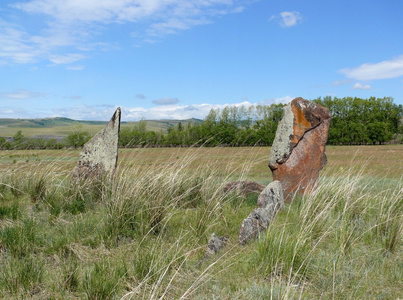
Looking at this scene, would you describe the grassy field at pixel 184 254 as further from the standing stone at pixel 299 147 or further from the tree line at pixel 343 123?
the tree line at pixel 343 123

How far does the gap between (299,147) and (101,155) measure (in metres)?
4.84

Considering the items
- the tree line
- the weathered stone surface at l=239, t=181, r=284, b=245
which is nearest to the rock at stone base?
the weathered stone surface at l=239, t=181, r=284, b=245

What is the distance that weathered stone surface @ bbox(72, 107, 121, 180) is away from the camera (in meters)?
8.56

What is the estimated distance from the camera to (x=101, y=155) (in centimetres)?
863

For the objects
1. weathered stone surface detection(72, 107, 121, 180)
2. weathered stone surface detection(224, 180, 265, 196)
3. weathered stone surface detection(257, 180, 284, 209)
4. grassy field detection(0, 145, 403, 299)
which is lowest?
grassy field detection(0, 145, 403, 299)

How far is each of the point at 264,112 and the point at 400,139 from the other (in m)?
22.2

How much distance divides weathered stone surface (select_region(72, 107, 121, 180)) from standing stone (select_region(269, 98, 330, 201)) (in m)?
3.88

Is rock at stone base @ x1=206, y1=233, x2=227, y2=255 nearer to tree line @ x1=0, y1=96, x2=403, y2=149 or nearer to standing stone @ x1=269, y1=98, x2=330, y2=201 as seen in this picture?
standing stone @ x1=269, y1=98, x2=330, y2=201

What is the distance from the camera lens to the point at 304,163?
8227mm

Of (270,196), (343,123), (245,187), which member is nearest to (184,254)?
(270,196)

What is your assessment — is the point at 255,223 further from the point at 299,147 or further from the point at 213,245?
the point at 299,147

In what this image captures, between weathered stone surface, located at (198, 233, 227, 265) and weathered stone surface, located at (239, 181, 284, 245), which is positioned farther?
weathered stone surface, located at (239, 181, 284, 245)

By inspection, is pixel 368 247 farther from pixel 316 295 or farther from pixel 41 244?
pixel 41 244

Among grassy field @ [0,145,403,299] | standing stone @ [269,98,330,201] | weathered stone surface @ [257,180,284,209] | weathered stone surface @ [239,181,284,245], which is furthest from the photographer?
standing stone @ [269,98,330,201]
